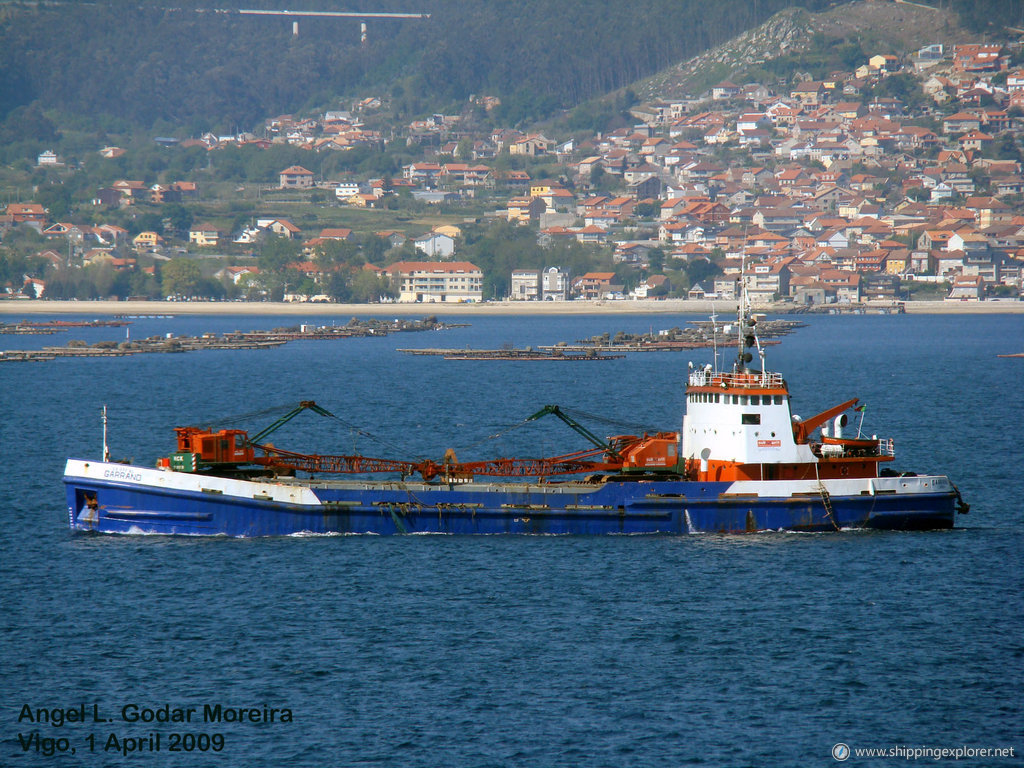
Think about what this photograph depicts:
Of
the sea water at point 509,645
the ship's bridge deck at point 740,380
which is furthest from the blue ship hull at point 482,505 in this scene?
the ship's bridge deck at point 740,380

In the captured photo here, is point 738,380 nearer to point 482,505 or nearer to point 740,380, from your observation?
point 740,380

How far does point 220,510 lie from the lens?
4331 cm

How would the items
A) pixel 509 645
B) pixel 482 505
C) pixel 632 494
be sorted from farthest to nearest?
1. pixel 482 505
2. pixel 632 494
3. pixel 509 645

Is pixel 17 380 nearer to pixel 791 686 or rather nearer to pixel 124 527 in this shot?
pixel 124 527

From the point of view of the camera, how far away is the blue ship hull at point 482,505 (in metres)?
42.9

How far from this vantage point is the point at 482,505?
4338 centimetres

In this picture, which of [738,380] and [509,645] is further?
[738,380]
